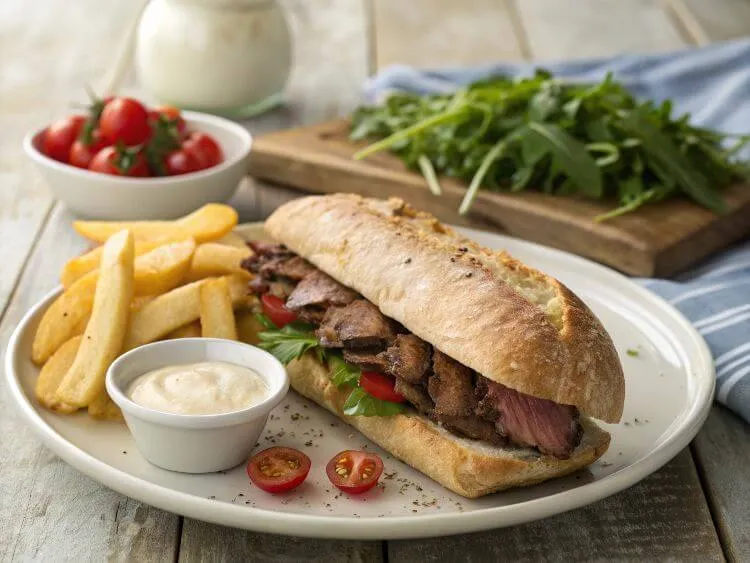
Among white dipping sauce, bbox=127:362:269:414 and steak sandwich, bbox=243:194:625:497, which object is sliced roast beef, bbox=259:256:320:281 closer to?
steak sandwich, bbox=243:194:625:497

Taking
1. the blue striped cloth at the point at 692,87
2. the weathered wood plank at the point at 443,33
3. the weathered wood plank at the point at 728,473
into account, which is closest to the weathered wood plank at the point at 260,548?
the weathered wood plank at the point at 728,473

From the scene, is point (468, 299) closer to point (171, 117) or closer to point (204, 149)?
point (204, 149)

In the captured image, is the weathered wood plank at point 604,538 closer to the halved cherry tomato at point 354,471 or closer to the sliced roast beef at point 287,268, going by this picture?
the halved cherry tomato at point 354,471

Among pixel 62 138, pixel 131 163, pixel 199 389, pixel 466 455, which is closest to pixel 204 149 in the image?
pixel 131 163

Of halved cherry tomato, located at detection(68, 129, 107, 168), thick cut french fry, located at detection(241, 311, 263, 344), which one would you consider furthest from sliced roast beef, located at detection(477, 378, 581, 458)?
halved cherry tomato, located at detection(68, 129, 107, 168)

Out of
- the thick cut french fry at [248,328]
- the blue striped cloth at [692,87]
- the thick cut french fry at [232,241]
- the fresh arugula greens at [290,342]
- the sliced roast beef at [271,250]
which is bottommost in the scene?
the blue striped cloth at [692,87]
